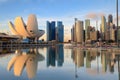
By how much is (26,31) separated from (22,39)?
12.5 ft

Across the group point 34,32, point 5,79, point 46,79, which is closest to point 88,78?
point 46,79

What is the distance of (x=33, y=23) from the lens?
116375 mm

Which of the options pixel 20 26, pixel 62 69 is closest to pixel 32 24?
pixel 20 26

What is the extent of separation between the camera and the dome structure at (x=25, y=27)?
11250cm

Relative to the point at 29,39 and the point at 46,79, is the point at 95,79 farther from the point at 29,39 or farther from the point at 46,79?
the point at 29,39

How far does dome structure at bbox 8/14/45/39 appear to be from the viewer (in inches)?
4429

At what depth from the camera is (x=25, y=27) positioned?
4572 inches

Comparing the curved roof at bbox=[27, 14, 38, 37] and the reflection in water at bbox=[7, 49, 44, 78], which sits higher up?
the curved roof at bbox=[27, 14, 38, 37]

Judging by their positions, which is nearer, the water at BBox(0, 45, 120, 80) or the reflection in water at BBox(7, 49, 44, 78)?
the water at BBox(0, 45, 120, 80)

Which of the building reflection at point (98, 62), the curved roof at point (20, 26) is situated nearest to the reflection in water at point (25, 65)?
the building reflection at point (98, 62)

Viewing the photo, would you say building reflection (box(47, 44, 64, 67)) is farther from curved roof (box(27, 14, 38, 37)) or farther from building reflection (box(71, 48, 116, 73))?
curved roof (box(27, 14, 38, 37))

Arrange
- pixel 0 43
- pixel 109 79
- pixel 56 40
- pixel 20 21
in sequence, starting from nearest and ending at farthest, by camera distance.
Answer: pixel 109 79
pixel 0 43
pixel 20 21
pixel 56 40

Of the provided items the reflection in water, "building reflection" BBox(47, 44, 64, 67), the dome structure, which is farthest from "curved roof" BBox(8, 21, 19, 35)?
the reflection in water

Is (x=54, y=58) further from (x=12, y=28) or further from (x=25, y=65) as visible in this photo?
(x=12, y=28)
